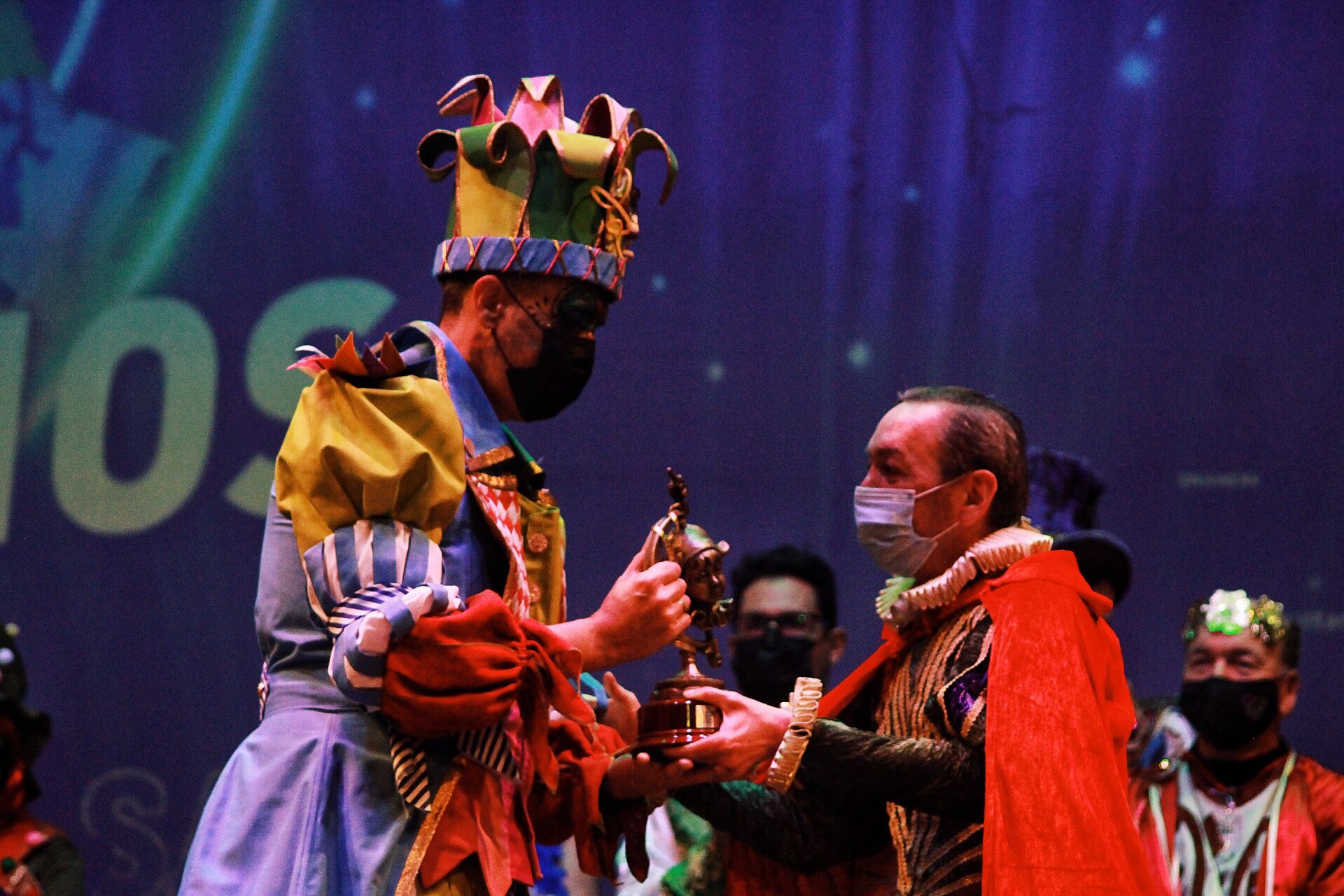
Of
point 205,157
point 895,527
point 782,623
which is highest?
point 205,157

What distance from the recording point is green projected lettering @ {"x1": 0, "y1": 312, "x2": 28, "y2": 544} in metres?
5.32

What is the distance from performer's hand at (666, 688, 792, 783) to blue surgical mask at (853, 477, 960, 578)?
1.43 ft

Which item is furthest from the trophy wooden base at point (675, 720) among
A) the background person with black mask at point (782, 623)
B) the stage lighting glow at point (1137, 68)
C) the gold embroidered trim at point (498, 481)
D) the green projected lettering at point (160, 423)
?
the stage lighting glow at point (1137, 68)

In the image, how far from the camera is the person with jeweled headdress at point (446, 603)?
2141 millimetres

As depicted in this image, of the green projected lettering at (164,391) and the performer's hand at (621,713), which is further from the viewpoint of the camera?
the green projected lettering at (164,391)

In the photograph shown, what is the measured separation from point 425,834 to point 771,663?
2.38 m

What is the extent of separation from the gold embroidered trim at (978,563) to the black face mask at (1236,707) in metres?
2.26

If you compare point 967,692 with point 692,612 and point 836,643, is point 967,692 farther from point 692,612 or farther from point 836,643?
point 836,643

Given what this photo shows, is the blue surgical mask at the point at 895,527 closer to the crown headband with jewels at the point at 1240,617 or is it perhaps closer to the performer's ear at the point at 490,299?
the performer's ear at the point at 490,299

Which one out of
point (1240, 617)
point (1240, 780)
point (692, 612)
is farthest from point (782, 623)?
point (692, 612)

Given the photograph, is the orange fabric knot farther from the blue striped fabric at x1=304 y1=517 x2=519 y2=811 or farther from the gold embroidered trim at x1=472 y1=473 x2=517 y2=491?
the gold embroidered trim at x1=472 y1=473 x2=517 y2=491

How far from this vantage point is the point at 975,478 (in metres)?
2.94

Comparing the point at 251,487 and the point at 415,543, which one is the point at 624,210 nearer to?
the point at 415,543

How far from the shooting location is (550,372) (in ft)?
8.70
